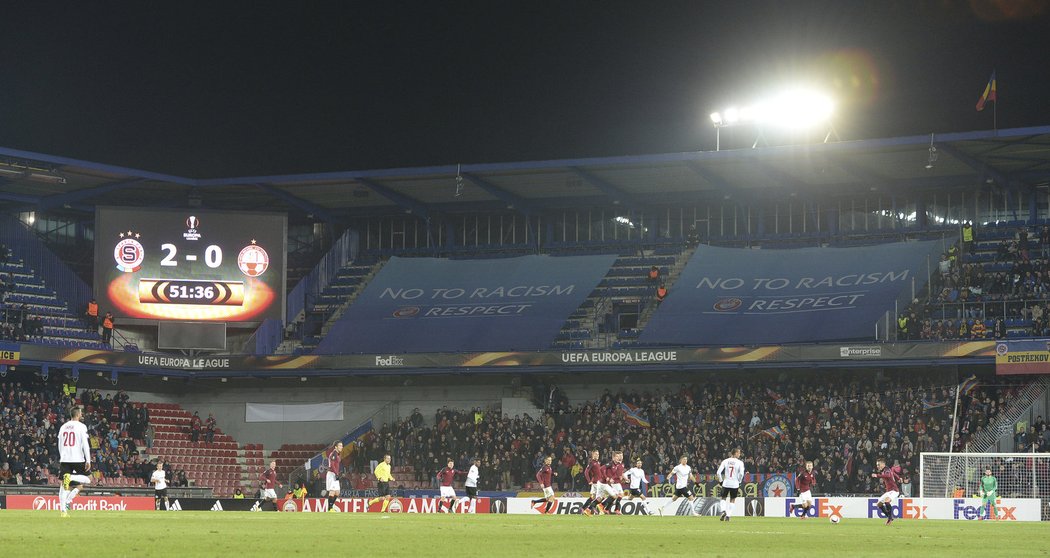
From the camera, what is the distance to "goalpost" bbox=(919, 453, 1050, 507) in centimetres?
4256

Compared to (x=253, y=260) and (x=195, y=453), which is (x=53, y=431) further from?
(x=253, y=260)

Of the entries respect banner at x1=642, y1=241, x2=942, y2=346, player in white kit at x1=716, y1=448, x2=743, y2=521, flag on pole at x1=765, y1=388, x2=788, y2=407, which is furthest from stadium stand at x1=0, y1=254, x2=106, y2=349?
player in white kit at x1=716, y1=448, x2=743, y2=521

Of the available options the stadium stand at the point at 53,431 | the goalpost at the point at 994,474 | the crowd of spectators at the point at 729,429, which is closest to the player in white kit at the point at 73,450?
the stadium stand at the point at 53,431

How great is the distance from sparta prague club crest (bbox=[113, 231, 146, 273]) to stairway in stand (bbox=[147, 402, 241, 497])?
7.70 m

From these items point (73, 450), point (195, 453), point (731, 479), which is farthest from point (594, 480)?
point (195, 453)

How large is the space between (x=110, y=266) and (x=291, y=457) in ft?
37.1

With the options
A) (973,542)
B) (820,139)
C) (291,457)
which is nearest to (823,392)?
(820,139)

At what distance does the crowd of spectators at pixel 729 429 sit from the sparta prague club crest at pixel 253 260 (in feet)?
28.2

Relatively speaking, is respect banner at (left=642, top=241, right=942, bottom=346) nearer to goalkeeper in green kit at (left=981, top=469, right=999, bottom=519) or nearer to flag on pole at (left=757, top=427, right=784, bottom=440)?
flag on pole at (left=757, top=427, right=784, bottom=440)

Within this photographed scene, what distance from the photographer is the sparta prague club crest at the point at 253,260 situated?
5588cm

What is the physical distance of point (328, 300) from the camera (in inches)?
2472

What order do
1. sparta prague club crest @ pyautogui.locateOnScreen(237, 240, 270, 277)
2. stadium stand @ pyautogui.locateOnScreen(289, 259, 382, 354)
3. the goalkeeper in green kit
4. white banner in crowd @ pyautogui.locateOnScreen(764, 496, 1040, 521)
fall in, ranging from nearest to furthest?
the goalkeeper in green kit → white banner in crowd @ pyautogui.locateOnScreen(764, 496, 1040, 521) → sparta prague club crest @ pyautogui.locateOnScreen(237, 240, 270, 277) → stadium stand @ pyautogui.locateOnScreen(289, 259, 382, 354)

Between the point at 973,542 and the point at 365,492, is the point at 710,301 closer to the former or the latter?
the point at 365,492

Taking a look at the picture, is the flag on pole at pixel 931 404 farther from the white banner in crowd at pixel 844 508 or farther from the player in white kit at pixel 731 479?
the player in white kit at pixel 731 479
